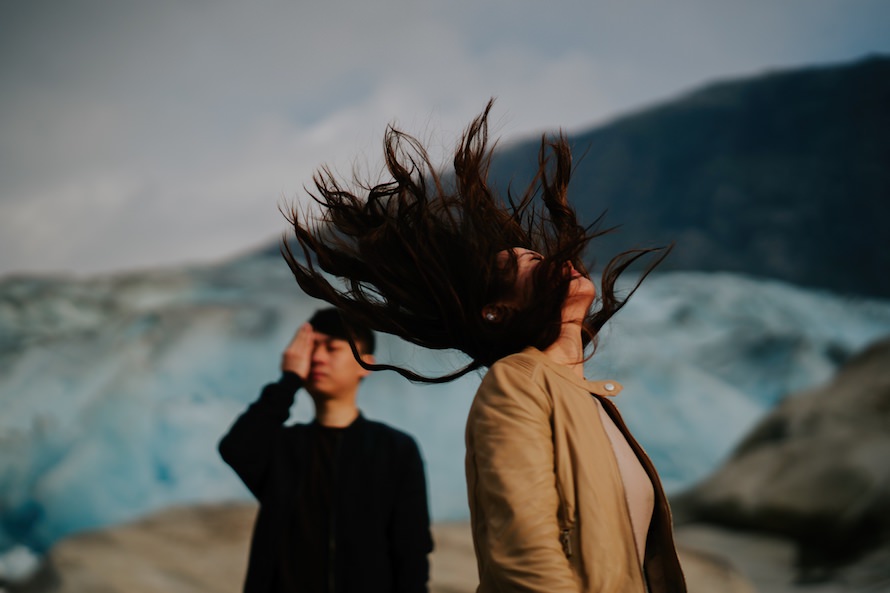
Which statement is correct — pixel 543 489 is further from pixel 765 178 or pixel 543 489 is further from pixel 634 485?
pixel 765 178

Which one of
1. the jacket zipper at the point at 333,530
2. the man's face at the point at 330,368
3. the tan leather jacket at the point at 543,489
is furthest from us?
the man's face at the point at 330,368

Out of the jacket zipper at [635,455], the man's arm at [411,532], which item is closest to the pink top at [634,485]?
the jacket zipper at [635,455]

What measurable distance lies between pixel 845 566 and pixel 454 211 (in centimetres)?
347

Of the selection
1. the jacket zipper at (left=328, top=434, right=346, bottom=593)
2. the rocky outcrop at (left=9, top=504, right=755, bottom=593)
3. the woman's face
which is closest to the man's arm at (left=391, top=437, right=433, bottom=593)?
the jacket zipper at (left=328, top=434, right=346, bottom=593)

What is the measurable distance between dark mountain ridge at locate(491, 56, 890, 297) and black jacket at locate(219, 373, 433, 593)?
7.21m

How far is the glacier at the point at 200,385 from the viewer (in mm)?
5281

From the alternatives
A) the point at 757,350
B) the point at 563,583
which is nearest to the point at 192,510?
the point at 563,583

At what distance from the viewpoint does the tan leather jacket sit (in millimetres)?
928

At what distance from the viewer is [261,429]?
6.97 ft

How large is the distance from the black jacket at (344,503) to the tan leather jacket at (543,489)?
1137mm

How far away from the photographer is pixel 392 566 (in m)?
2.12

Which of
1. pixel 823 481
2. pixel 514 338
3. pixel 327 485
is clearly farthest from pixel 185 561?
pixel 823 481

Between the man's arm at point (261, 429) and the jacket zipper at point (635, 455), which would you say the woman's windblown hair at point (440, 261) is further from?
the man's arm at point (261, 429)

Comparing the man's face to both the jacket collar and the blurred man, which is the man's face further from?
the jacket collar
